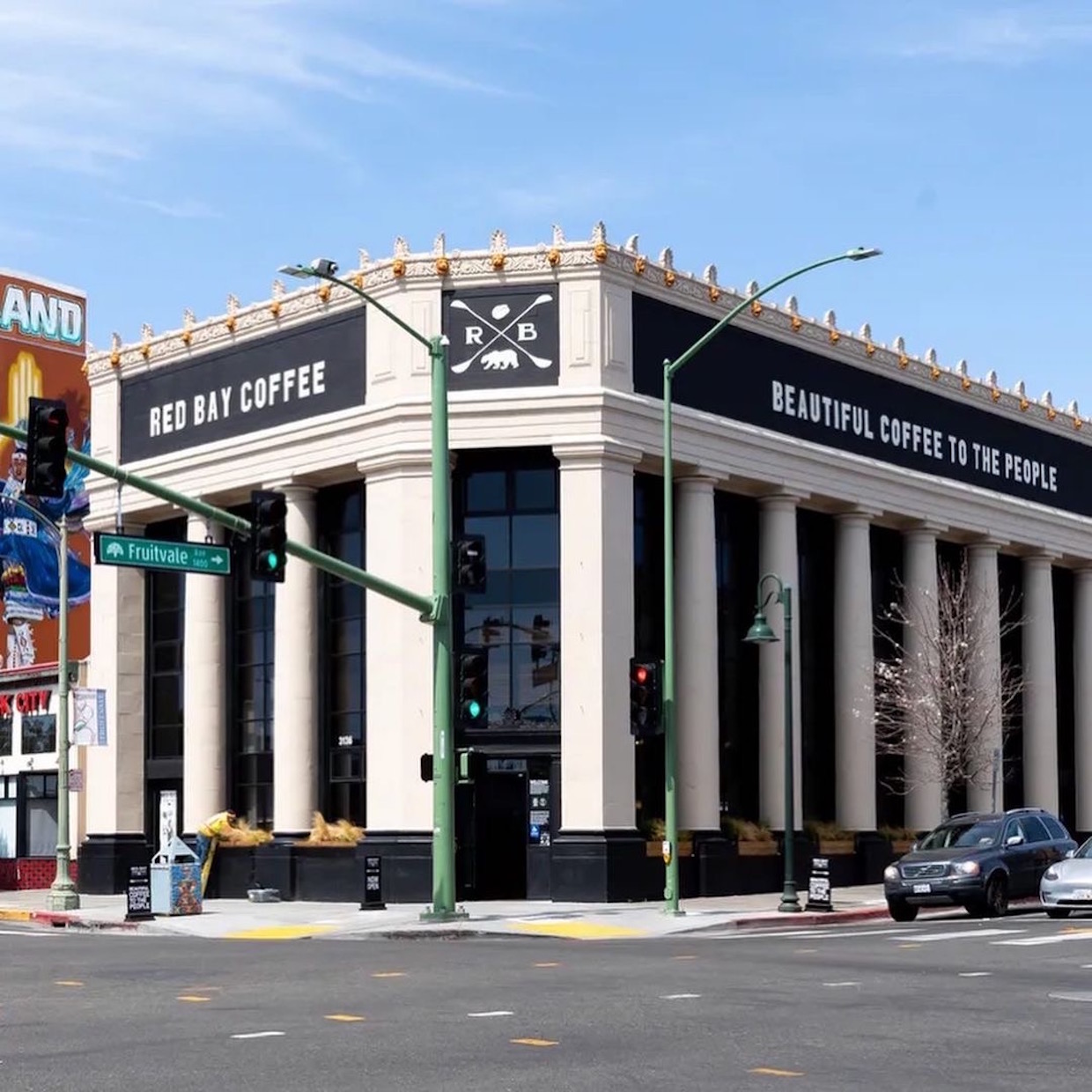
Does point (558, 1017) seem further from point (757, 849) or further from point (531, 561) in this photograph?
point (757, 849)

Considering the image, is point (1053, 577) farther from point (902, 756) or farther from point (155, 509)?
point (155, 509)

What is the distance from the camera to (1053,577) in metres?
55.7

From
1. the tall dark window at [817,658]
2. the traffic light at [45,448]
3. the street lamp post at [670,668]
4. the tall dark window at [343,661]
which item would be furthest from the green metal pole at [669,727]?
the traffic light at [45,448]

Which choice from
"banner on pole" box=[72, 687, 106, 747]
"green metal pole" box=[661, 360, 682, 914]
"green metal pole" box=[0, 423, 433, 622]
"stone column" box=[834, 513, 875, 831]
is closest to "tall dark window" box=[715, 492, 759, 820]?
"stone column" box=[834, 513, 875, 831]

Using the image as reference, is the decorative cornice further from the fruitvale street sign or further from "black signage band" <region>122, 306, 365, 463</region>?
the fruitvale street sign

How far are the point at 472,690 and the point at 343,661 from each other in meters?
11.9

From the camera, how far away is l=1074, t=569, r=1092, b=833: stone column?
178 feet

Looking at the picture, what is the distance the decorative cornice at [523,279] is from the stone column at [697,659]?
4137 millimetres

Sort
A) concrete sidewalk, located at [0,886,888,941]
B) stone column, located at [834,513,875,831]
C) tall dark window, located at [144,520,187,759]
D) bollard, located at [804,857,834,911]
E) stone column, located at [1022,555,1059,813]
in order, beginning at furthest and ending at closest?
stone column, located at [1022,555,1059,813] < tall dark window, located at [144,520,187,759] < stone column, located at [834,513,875,831] < bollard, located at [804,857,834,911] < concrete sidewalk, located at [0,886,888,941]

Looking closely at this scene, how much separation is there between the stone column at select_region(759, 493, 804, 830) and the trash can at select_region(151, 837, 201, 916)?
13430mm

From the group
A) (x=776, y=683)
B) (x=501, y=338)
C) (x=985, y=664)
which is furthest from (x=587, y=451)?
(x=985, y=664)

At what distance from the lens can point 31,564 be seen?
74562mm

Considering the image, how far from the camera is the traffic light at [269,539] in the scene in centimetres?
2609

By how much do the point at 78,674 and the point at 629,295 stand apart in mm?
18969
